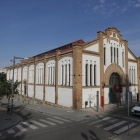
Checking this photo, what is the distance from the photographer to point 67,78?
24656 mm

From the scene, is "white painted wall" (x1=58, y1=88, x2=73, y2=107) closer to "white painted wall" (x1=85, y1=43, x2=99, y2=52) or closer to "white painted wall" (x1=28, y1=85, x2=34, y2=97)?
"white painted wall" (x1=85, y1=43, x2=99, y2=52)

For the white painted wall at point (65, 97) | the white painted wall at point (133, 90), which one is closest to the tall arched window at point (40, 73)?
the white painted wall at point (65, 97)

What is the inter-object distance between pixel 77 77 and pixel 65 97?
15.2 ft

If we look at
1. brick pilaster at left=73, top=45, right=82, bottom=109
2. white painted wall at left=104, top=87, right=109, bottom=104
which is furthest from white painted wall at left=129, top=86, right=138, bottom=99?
brick pilaster at left=73, top=45, right=82, bottom=109

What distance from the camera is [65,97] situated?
24609mm

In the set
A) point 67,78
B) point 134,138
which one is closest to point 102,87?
point 67,78

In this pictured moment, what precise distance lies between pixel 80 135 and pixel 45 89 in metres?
21.6

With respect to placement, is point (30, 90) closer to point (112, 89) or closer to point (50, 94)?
point (50, 94)

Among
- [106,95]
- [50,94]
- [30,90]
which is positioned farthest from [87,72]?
[30,90]

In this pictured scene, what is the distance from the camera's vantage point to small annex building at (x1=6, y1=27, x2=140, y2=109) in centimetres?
2317

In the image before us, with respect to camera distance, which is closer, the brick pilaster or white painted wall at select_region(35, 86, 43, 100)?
the brick pilaster

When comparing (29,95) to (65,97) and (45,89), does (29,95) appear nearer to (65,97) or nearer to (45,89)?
(45,89)

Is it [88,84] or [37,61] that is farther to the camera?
[37,61]

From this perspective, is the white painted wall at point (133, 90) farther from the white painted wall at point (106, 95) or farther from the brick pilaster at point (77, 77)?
the brick pilaster at point (77, 77)
